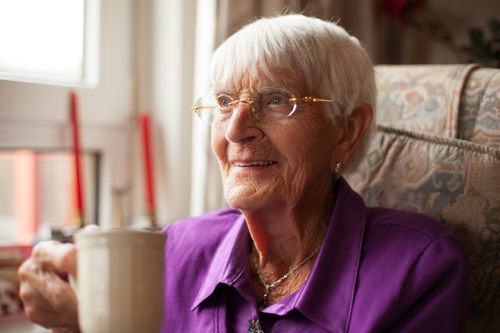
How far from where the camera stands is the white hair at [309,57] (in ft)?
3.41

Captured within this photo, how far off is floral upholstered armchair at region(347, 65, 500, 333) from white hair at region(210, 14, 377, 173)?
0.27 m

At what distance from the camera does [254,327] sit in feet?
3.27

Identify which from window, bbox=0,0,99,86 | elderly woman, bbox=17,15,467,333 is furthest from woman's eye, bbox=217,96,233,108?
window, bbox=0,0,99,86

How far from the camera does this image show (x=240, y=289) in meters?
1.06

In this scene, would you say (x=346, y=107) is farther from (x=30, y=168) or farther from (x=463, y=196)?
(x=30, y=168)

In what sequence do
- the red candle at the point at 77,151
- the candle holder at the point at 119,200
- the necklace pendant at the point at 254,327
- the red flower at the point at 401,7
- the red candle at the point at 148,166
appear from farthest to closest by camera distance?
the red flower at the point at 401,7 → the candle holder at the point at 119,200 → the red candle at the point at 148,166 → the red candle at the point at 77,151 → the necklace pendant at the point at 254,327

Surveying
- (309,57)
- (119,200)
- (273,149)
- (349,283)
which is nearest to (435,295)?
(349,283)

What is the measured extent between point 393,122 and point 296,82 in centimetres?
49

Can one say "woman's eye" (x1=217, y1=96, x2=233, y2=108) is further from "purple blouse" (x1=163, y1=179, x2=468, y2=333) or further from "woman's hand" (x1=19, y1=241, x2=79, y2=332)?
"woman's hand" (x1=19, y1=241, x2=79, y2=332)

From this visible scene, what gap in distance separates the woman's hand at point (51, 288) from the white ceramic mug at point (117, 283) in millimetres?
133

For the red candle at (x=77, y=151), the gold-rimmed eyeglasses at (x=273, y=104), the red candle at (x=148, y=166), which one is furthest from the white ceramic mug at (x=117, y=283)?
the red candle at (x=148, y=166)

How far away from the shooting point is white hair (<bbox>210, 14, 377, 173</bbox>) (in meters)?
1.04

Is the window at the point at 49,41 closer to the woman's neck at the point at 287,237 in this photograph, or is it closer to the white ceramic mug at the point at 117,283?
the woman's neck at the point at 287,237

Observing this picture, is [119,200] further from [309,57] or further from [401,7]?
[401,7]
